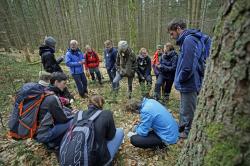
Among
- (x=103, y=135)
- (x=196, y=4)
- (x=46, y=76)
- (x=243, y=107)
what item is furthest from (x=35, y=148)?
(x=196, y=4)

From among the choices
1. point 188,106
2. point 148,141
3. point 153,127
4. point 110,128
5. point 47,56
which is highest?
point 47,56

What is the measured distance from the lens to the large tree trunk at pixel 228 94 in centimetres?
110

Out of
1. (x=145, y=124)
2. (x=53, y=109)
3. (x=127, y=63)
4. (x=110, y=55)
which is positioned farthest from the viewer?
(x=110, y=55)

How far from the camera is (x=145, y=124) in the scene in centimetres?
393

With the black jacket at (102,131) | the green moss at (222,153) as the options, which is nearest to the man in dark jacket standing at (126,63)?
the black jacket at (102,131)

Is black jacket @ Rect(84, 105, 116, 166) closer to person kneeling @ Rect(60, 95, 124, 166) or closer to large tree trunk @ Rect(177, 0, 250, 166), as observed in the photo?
person kneeling @ Rect(60, 95, 124, 166)

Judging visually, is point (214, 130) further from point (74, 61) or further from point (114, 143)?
point (74, 61)

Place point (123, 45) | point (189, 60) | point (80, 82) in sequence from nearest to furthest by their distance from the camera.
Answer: point (189, 60) < point (123, 45) < point (80, 82)

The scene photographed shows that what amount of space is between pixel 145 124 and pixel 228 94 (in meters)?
2.82

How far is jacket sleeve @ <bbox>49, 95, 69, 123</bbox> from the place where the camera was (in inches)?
147

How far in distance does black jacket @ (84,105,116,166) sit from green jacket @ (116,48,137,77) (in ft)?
10.3

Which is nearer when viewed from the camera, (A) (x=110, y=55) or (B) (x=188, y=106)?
(B) (x=188, y=106)

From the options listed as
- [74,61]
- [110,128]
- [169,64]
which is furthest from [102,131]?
[74,61]

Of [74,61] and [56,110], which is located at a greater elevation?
[74,61]
